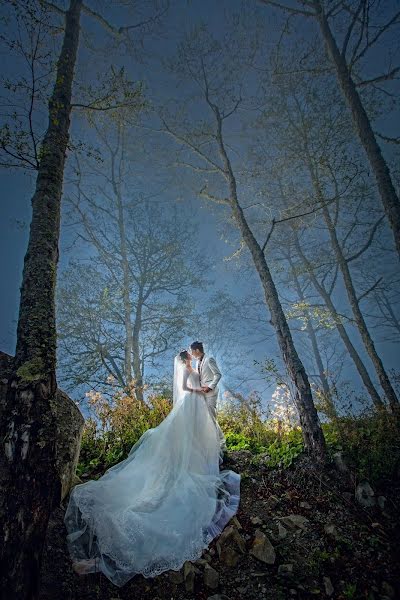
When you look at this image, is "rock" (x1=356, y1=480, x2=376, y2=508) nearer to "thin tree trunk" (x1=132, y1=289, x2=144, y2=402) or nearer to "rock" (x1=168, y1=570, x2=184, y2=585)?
"rock" (x1=168, y1=570, x2=184, y2=585)

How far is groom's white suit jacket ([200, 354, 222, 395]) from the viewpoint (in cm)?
565

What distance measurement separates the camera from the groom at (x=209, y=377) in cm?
555

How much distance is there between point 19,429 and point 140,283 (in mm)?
12243

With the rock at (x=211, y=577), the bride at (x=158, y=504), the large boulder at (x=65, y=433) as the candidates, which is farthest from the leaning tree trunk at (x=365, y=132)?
the large boulder at (x=65, y=433)

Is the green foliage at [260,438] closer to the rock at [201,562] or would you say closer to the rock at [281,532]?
the rock at [281,532]

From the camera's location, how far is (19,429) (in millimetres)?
2482

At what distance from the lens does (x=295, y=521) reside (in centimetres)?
375

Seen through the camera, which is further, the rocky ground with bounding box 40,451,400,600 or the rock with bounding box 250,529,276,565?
the rock with bounding box 250,529,276,565

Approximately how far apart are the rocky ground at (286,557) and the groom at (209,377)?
5.09ft

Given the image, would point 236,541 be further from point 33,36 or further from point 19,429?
point 33,36

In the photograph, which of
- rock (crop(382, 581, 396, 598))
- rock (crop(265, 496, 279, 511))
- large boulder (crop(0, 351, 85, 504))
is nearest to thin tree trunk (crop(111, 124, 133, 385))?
large boulder (crop(0, 351, 85, 504))

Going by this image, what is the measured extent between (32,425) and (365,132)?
916 centimetres

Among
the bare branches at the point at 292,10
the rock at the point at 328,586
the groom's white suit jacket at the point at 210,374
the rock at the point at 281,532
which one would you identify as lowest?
the rock at the point at 328,586

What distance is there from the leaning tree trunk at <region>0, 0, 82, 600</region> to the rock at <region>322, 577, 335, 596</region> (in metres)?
2.73
